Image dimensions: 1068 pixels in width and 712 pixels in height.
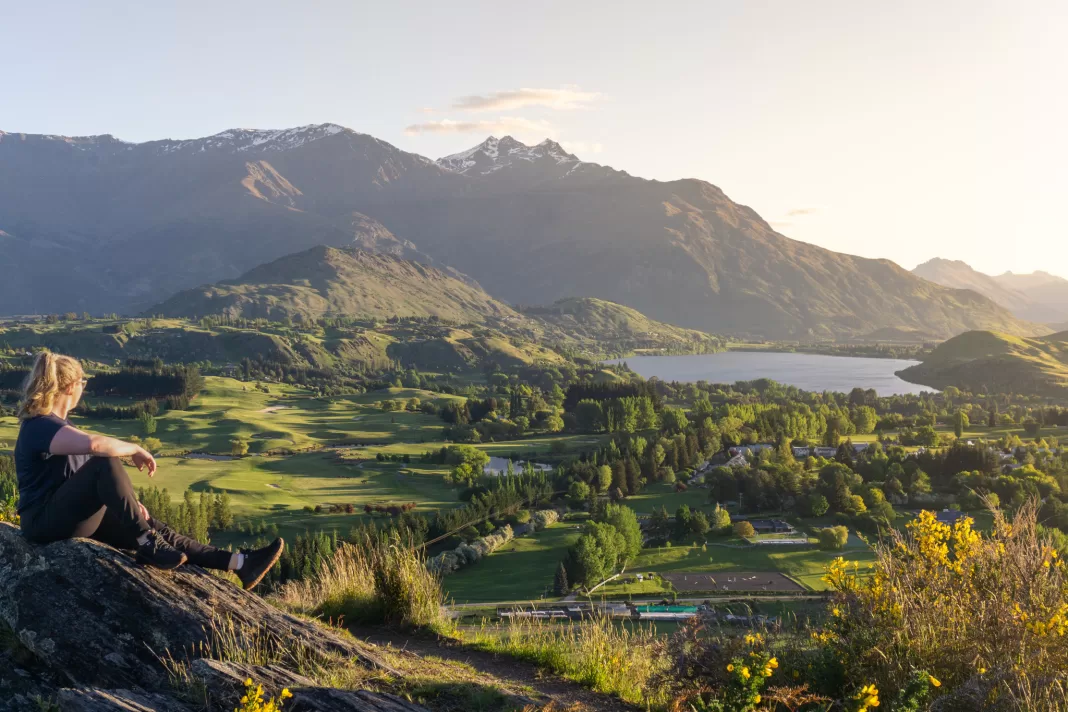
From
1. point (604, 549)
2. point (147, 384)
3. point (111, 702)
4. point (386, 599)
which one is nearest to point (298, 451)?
point (147, 384)

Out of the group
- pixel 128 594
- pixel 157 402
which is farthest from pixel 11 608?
A: pixel 157 402

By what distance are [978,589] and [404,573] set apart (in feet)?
24.2

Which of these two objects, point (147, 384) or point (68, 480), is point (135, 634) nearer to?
point (68, 480)

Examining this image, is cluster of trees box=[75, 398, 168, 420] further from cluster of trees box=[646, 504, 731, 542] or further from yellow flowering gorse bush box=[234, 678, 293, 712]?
yellow flowering gorse bush box=[234, 678, 293, 712]

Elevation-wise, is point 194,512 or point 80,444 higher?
point 80,444

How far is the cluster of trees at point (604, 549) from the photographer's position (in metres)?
63.9

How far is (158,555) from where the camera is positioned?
770cm

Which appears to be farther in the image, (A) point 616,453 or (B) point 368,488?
(A) point 616,453

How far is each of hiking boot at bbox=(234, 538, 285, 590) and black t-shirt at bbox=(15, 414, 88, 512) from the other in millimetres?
2164

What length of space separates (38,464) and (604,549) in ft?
208

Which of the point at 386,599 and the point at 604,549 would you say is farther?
the point at 604,549

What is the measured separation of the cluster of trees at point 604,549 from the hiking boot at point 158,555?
5862 cm

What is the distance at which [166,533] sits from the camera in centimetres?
832

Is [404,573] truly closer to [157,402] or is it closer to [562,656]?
[562,656]
